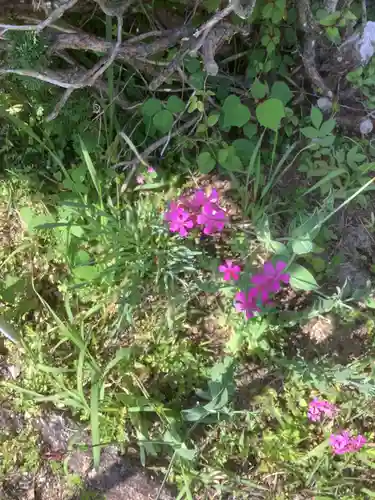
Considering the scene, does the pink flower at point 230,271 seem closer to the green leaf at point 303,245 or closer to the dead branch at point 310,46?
the green leaf at point 303,245

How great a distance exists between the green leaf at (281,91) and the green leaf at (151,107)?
1.18 ft

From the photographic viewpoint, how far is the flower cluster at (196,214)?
1685mm

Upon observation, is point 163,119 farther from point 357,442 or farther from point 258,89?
point 357,442

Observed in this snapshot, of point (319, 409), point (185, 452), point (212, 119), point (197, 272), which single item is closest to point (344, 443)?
point (319, 409)

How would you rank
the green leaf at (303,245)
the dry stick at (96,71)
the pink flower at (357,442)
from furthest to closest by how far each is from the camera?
the pink flower at (357,442)
the dry stick at (96,71)
the green leaf at (303,245)

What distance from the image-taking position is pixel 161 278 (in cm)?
180

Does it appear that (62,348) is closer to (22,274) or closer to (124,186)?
(22,274)

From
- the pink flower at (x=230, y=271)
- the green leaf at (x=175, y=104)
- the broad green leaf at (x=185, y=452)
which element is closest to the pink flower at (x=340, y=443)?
the broad green leaf at (x=185, y=452)

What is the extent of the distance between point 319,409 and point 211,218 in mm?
690

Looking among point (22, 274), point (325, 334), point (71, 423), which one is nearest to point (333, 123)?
point (325, 334)

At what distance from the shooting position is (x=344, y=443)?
169cm

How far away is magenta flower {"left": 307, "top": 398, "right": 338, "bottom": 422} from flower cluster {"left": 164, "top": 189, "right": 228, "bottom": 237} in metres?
0.63

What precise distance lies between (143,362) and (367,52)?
48.8 inches

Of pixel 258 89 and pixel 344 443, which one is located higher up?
pixel 258 89
